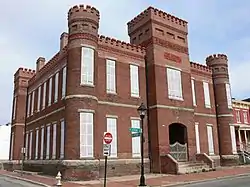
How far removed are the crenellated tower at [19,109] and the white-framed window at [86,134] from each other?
62.0 ft

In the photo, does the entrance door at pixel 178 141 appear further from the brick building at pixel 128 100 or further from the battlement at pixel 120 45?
the battlement at pixel 120 45

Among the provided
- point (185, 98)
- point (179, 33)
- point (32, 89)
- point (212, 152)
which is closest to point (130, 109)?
point (185, 98)

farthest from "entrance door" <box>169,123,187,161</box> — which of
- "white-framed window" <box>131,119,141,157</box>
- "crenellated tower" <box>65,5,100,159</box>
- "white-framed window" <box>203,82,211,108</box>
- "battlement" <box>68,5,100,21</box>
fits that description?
"battlement" <box>68,5,100,21</box>

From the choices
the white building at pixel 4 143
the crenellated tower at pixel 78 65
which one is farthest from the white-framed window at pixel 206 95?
the white building at pixel 4 143

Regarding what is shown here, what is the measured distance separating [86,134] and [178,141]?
35.3 feet

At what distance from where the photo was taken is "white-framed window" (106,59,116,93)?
25234 mm

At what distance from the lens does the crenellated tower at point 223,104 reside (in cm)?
3242

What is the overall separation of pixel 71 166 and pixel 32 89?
18506 millimetres

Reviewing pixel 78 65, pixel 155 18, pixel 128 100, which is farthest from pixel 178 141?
pixel 78 65

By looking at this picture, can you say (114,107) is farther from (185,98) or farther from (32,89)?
(32,89)

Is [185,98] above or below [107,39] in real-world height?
below

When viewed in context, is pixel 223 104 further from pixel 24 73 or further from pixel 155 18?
pixel 24 73

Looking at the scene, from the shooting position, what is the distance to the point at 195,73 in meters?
32.7

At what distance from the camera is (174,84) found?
28.0 meters
